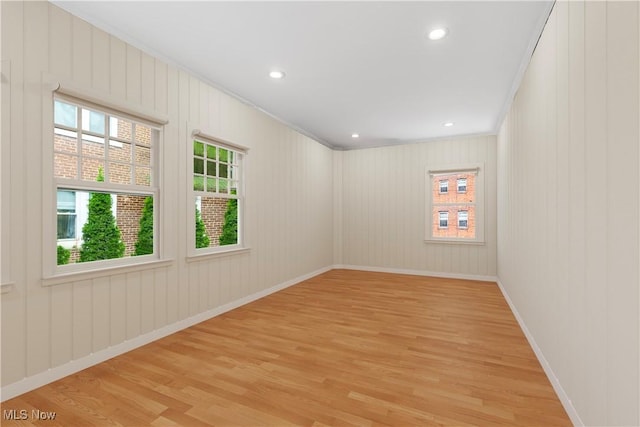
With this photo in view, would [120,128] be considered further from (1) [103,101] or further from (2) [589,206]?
(2) [589,206]

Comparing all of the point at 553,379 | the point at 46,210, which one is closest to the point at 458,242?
the point at 553,379

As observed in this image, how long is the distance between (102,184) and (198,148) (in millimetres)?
1233

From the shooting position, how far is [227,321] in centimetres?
338

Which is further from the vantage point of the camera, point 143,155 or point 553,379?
point 143,155

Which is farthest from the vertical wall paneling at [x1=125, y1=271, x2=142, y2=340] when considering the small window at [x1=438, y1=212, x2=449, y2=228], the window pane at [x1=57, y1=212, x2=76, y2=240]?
the small window at [x1=438, y1=212, x2=449, y2=228]

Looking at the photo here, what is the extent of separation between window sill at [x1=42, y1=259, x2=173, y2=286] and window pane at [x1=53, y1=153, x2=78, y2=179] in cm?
76

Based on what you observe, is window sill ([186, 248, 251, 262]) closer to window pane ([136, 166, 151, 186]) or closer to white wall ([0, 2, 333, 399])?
white wall ([0, 2, 333, 399])

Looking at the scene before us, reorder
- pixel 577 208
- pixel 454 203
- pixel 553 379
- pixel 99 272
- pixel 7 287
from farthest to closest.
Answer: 1. pixel 454 203
2. pixel 99 272
3. pixel 553 379
4. pixel 7 287
5. pixel 577 208

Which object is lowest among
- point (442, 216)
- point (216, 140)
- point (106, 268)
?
point (106, 268)

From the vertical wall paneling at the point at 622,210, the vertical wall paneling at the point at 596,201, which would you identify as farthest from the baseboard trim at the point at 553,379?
the vertical wall paneling at the point at 622,210

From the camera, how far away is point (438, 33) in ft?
8.67

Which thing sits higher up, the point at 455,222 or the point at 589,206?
the point at 589,206

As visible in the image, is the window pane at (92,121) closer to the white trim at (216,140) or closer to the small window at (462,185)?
the white trim at (216,140)

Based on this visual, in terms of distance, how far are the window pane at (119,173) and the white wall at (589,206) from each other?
342 cm
